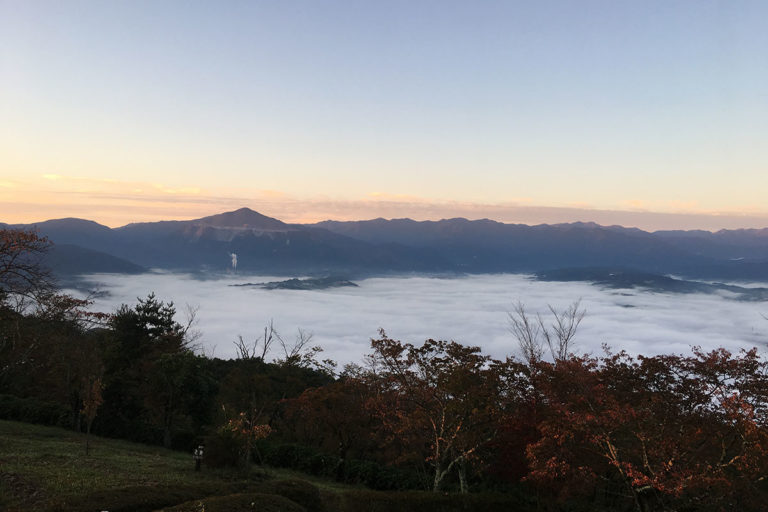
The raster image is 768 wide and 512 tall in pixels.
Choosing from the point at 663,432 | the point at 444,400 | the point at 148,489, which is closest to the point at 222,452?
the point at 148,489

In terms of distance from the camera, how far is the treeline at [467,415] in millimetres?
13273

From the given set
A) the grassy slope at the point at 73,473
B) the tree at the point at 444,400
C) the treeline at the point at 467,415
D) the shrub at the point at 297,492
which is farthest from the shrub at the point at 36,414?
the shrub at the point at 297,492

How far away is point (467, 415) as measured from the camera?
17.8 metres

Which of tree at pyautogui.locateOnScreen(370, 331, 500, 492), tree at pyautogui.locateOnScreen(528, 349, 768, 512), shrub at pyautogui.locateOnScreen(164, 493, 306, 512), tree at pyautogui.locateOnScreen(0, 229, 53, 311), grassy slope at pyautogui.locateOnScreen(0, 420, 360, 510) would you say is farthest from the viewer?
tree at pyautogui.locateOnScreen(370, 331, 500, 492)

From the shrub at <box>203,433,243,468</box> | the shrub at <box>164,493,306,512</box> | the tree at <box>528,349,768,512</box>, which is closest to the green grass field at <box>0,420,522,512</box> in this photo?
the shrub at <box>164,493,306,512</box>

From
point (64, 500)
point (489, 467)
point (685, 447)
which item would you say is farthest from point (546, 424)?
point (64, 500)

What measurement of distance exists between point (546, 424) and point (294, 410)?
1829 cm

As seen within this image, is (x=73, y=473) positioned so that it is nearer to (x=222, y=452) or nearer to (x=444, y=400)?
(x=222, y=452)

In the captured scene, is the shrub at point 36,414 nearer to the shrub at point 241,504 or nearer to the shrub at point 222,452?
the shrub at point 222,452

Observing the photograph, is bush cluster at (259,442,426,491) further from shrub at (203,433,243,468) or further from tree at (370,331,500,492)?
shrub at (203,433,243,468)

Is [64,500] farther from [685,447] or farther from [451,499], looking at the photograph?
[685,447]

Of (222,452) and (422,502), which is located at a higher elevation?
(422,502)

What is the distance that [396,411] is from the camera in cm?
1881

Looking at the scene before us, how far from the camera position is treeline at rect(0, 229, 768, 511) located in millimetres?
13273
